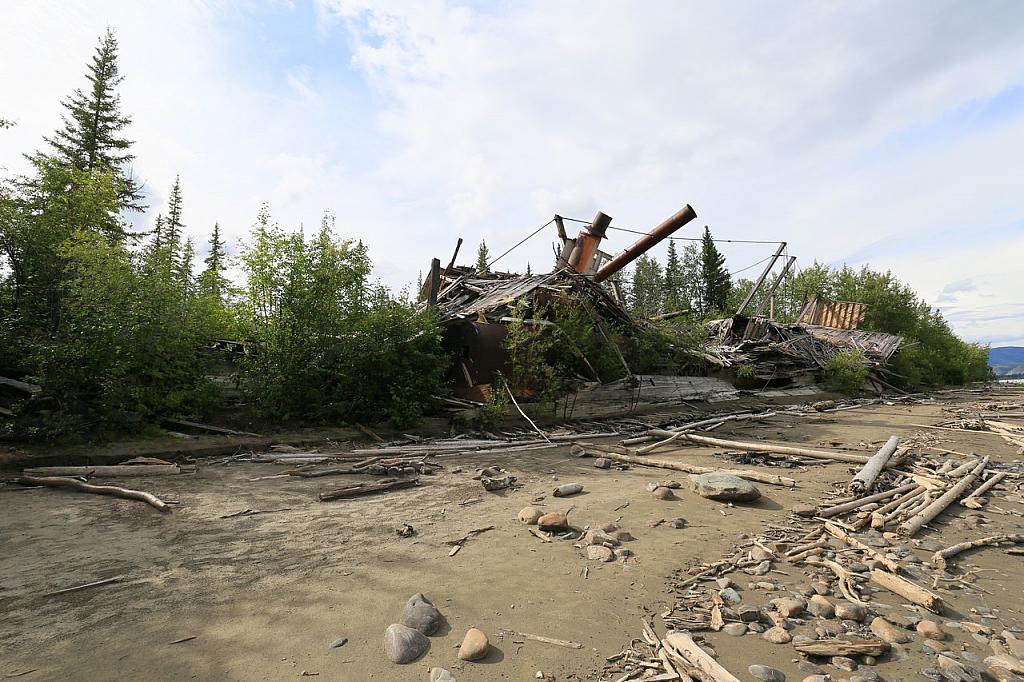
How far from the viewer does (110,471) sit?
729 cm

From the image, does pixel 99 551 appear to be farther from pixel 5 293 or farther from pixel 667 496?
pixel 5 293

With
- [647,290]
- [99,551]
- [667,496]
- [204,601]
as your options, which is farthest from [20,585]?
[647,290]

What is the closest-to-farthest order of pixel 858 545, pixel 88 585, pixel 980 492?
pixel 88 585 < pixel 858 545 < pixel 980 492

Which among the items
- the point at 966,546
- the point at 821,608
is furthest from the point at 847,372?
the point at 821,608

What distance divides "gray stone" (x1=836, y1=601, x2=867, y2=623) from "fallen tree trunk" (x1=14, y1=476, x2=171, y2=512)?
278 inches

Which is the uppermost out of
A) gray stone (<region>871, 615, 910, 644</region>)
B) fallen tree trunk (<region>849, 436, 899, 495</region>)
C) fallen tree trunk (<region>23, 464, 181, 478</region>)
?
fallen tree trunk (<region>23, 464, 181, 478</region>)

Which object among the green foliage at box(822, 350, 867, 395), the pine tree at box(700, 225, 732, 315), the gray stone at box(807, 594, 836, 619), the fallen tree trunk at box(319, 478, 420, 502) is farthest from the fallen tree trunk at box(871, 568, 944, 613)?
the pine tree at box(700, 225, 732, 315)

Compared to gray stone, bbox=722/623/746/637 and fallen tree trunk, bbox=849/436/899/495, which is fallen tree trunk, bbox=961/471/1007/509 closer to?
fallen tree trunk, bbox=849/436/899/495

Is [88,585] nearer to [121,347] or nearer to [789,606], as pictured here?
[789,606]

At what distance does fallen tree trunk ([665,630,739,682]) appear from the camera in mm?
2531

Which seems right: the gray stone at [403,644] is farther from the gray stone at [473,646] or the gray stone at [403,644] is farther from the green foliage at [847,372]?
the green foliage at [847,372]

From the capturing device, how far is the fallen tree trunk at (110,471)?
7.16 meters

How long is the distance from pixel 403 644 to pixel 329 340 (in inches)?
357

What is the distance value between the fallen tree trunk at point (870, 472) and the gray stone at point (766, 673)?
4.59 metres
